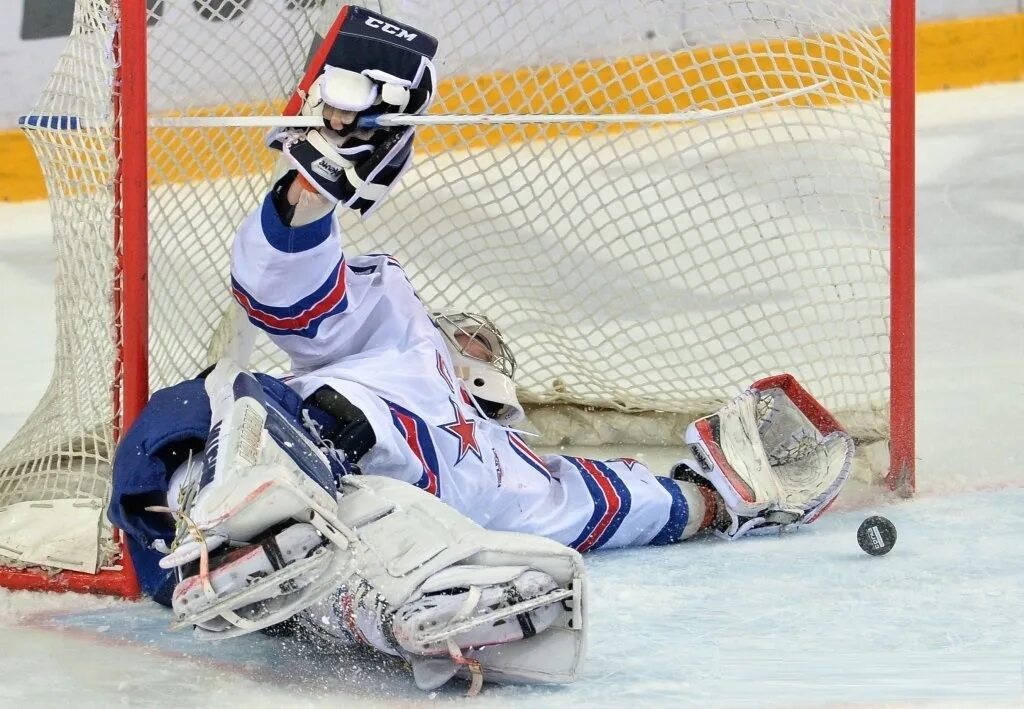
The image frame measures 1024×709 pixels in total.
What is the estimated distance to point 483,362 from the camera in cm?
236

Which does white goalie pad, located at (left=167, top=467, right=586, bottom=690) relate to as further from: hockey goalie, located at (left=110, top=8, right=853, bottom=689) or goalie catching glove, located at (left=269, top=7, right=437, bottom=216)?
goalie catching glove, located at (left=269, top=7, right=437, bottom=216)

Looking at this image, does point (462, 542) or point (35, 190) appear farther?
point (35, 190)

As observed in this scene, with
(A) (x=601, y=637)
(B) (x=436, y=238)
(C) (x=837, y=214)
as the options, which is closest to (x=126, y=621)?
(A) (x=601, y=637)

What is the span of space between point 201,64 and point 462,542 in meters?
0.99

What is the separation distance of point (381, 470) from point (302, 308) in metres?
0.21

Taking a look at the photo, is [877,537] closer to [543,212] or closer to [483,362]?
[483,362]

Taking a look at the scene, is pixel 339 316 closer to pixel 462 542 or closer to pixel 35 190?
pixel 462 542

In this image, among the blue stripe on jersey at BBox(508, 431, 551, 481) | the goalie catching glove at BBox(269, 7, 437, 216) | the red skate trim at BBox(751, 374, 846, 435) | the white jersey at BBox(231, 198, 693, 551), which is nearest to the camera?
the goalie catching glove at BBox(269, 7, 437, 216)

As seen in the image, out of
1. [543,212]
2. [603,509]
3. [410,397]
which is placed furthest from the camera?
[543,212]

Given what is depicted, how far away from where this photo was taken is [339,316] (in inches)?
83.6

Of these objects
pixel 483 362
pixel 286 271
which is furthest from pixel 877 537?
pixel 286 271

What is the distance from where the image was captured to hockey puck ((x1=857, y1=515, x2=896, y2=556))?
2182 millimetres

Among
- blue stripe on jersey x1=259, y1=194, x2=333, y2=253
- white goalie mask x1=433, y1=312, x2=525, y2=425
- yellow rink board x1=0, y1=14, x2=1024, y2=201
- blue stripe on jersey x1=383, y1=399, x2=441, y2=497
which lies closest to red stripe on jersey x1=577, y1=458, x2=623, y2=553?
white goalie mask x1=433, y1=312, x2=525, y2=425

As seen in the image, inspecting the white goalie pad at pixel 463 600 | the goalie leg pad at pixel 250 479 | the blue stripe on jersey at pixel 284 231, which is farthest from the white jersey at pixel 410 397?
the white goalie pad at pixel 463 600
